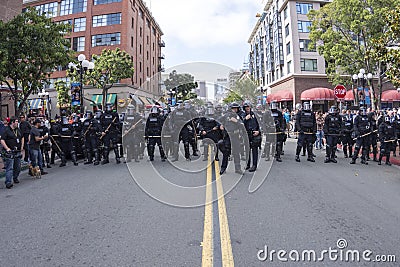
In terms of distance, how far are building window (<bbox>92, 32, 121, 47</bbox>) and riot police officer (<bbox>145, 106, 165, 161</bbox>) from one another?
30.9 metres

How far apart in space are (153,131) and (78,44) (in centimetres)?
3561

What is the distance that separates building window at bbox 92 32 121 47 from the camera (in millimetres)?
39156

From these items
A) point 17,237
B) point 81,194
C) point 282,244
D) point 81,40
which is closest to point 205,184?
point 81,194

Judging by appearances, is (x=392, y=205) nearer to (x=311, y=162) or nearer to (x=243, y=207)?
(x=243, y=207)

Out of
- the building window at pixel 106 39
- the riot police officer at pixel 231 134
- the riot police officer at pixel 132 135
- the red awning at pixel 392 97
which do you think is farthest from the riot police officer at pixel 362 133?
the building window at pixel 106 39

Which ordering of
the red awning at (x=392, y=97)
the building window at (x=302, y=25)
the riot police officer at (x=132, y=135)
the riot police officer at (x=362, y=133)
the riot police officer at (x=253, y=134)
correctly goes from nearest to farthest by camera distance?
1. the riot police officer at (x=253, y=134)
2. the riot police officer at (x=362, y=133)
3. the riot police officer at (x=132, y=135)
4. the red awning at (x=392, y=97)
5. the building window at (x=302, y=25)

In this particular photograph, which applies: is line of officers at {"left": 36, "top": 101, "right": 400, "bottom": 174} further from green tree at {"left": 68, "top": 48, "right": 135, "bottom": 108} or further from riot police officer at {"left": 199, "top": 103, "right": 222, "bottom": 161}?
green tree at {"left": 68, "top": 48, "right": 135, "bottom": 108}

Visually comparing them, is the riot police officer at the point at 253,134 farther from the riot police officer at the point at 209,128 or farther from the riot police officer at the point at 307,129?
the riot police officer at the point at 307,129

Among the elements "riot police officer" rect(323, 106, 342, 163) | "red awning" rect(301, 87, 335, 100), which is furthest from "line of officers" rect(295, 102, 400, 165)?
"red awning" rect(301, 87, 335, 100)

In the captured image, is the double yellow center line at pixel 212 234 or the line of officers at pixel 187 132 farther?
the line of officers at pixel 187 132

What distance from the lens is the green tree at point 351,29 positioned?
20.5m

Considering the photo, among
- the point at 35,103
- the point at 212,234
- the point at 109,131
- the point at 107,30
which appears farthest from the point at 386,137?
the point at 35,103

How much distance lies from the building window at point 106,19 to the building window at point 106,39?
1.42 metres

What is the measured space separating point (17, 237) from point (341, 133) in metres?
10.2
